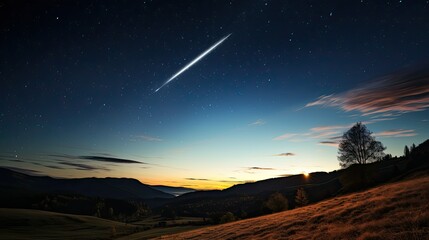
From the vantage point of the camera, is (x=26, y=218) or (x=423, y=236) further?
(x=26, y=218)

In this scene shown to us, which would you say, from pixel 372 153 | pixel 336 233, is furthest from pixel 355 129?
pixel 336 233

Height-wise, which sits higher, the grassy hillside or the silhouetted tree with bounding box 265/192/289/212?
the silhouetted tree with bounding box 265/192/289/212

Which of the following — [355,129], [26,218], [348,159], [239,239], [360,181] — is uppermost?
[355,129]

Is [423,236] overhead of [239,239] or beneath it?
overhead

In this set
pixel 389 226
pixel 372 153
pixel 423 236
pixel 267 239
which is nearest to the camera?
pixel 423 236

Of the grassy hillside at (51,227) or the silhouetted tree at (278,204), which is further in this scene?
the grassy hillside at (51,227)

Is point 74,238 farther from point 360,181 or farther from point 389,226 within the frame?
point 389,226

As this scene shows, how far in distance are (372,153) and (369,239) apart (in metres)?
39.0

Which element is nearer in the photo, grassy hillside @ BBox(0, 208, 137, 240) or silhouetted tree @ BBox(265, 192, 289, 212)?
silhouetted tree @ BBox(265, 192, 289, 212)

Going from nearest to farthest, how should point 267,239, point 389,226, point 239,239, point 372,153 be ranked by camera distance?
point 389,226 → point 267,239 → point 239,239 → point 372,153

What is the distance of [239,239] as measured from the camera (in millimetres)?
20656

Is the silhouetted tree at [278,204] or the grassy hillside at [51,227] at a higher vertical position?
the silhouetted tree at [278,204]

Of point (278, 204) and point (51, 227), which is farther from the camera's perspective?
point (51, 227)

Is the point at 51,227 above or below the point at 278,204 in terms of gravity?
below
